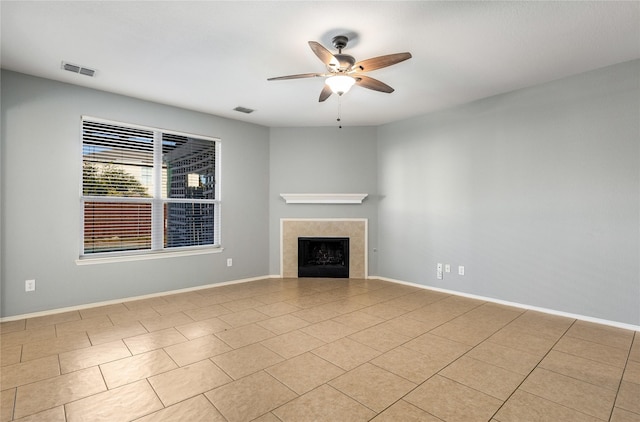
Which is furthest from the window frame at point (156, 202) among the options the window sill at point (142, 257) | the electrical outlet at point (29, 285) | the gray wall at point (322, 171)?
the gray wall at point (322, 171)

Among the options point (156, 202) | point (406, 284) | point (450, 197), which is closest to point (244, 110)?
point (156, 202)

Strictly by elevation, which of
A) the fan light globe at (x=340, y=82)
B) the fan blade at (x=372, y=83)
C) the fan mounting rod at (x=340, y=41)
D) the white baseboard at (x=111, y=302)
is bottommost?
the white baseboard at (x=111, y=302)

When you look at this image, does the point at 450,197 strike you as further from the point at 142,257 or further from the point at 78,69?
the point at 78,69

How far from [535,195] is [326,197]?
2974mm

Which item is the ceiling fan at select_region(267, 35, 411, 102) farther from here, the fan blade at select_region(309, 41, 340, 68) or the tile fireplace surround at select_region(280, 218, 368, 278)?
the tile fireplace surround at select_region(280, 218, 368, 278)

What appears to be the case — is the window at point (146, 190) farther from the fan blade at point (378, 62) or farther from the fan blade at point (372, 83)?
the fan blade at point (378, 62)

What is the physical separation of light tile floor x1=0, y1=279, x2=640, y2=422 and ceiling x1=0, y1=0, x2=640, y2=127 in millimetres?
2641

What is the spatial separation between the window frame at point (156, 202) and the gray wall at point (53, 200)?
2.6 inches

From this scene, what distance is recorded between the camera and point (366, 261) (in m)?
5.68

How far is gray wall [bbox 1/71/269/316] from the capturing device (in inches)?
135

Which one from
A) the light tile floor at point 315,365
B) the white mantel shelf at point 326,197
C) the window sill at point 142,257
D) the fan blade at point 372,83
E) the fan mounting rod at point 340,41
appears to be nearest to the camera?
the light tile floor at point 315,365

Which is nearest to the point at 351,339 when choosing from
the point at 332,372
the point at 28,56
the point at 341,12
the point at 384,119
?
the point at 332,372

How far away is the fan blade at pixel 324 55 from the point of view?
2.33 m

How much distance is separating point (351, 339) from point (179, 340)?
1.56 meters
